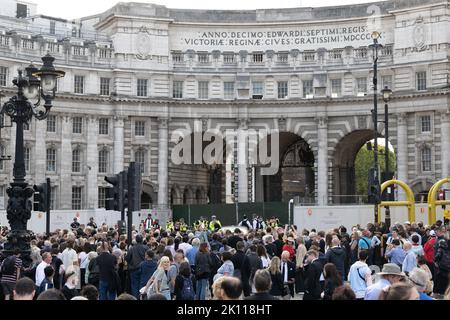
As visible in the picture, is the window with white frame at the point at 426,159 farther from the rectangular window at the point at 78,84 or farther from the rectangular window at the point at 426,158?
the rectangular window at the point at 78,84

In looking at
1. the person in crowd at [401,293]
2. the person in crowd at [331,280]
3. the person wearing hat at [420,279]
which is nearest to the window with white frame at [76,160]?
the person in crowd at [331,280]

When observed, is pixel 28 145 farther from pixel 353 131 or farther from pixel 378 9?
pixel 378 9

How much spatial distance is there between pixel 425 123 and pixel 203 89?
58.8 feet

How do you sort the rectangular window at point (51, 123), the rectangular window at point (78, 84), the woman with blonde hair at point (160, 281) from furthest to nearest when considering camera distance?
the rectangular window at point (78, 84) < the rectangular window at point (51, 123) < the woman with blonde hair at point (160, 281)

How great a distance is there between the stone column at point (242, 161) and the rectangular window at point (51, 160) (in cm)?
1450

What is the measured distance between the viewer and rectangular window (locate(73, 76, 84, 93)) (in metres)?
60.3

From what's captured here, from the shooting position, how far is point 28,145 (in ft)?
190

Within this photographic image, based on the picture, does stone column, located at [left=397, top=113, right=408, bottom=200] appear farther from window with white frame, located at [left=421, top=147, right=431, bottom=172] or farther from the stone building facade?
window with white frame, located at [left=421, top=147, right=431, bottom=172]

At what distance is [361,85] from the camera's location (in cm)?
6131

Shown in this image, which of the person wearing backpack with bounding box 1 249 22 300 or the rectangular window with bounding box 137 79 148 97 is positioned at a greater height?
the rectangular window with bounding box 137 79 148 97

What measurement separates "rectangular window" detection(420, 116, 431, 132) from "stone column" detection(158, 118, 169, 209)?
787 inches

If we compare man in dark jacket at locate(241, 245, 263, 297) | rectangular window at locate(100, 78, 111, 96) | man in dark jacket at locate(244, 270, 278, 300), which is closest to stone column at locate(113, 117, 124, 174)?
rectangular window at locate(100, 78, 111, 96)

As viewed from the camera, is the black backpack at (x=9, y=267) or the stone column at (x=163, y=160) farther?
the stone column at (x=163, y=160)

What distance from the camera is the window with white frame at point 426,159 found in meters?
58.3
